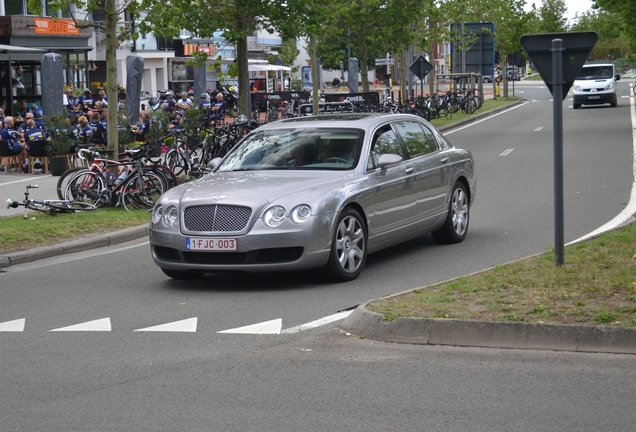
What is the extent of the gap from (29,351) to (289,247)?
8.97ft

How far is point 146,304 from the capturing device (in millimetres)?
9398

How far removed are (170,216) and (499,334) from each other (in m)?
3.87

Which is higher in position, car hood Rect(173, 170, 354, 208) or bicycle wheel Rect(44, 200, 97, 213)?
car hood Rect(173, 170, 354, 208)

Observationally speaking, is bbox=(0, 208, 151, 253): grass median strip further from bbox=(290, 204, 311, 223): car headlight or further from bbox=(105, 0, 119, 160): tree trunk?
bbox=(290, 204, 311, 223): car headlight

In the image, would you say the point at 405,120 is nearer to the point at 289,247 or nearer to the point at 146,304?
the point at 289,247

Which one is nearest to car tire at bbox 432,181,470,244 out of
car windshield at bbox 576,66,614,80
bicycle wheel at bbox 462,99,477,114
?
bicycle wheel at bbox 462,99,477,114

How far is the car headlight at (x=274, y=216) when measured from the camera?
9.62 meters

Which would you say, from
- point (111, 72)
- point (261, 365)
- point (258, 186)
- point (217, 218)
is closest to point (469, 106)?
point (111, 72)

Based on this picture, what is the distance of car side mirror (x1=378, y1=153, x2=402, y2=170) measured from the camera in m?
10.7

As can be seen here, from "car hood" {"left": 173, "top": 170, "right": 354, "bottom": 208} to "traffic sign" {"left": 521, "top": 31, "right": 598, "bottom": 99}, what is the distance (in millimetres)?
2312

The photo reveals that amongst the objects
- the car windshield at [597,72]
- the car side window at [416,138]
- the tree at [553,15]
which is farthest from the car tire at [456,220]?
the tree at [553,15]

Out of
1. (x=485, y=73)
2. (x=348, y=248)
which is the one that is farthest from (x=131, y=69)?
(x=485, y=73)

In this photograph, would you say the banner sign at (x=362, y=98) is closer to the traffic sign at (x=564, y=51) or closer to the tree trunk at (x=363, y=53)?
the tree trunk at (x=363, y=53)

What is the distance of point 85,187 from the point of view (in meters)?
16.8
